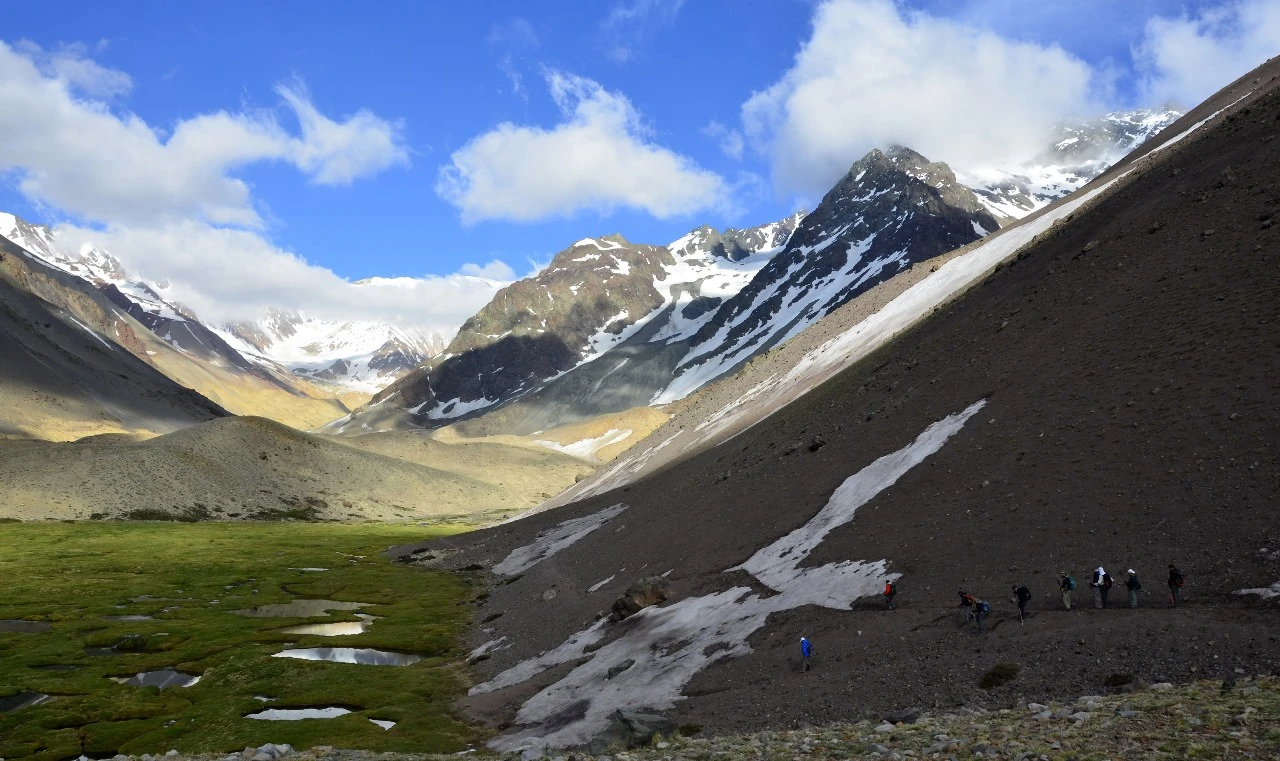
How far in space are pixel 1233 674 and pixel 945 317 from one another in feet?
182

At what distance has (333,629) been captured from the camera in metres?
64.8

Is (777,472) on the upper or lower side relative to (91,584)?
lower

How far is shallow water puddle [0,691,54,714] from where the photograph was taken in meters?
44.0

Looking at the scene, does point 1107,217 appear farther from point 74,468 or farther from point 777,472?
Result: point 74,468

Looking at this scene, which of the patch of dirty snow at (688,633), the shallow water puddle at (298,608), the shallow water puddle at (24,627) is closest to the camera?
the patch of dirty snow at (688,633)

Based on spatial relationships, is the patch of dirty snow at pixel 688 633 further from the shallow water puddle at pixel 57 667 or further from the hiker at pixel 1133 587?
the shallow water puddle at pixel 57 667

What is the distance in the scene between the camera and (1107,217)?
2685 inches

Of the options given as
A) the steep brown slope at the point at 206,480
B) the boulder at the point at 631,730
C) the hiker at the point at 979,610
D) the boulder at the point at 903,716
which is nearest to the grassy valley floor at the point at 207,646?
the boulder at the point at 631,730

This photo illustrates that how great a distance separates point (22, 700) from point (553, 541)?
153ft

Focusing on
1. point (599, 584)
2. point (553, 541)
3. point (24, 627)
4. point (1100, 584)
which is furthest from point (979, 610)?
point (24, 627)

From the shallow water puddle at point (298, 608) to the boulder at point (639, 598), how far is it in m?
35.0

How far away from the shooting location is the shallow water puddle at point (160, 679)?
49.2m

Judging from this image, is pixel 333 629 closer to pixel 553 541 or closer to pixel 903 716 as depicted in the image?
pixel 553 541

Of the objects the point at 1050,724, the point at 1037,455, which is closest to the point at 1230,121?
the point at 1037,455
